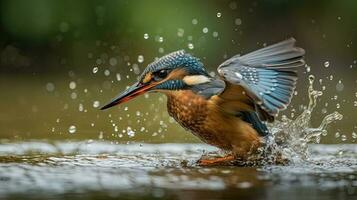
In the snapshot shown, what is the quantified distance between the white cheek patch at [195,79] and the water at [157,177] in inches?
17.8

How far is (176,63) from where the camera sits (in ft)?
17.8

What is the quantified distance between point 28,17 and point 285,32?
10.2ft

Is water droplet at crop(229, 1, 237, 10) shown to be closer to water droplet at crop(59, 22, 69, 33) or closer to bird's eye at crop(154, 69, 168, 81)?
water droplet at crop(59, 22, 69, 33)

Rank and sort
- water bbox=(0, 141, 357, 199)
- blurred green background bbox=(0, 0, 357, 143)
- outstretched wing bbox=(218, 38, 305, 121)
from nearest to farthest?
water bbox=(0, 141, 357, 199) < outstretched wing bbox=(218, 38, 305, 121) < blurred green background bbox=(0, 0, 357, 143)

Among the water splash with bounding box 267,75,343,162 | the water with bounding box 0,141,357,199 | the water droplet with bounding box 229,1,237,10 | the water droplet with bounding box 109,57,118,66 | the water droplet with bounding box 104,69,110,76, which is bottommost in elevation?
the water with bounding box 0,141,357,199

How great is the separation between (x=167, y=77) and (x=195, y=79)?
16 centimetres

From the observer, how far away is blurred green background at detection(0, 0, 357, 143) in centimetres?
1085

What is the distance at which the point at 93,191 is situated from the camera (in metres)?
4.43

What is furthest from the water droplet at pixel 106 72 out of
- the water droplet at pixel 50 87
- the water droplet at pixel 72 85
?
the water droplet at pixel 50 87

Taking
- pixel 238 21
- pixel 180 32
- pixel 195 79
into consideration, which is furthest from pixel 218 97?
pixel 238 21

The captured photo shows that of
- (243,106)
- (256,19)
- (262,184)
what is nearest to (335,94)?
(256,19)

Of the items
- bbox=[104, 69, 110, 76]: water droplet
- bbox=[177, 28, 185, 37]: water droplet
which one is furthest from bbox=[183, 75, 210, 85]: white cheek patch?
bbox=[104, 69, 110, 76]: water droplet

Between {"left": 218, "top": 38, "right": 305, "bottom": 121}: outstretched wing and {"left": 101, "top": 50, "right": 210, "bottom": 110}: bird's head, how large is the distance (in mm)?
186

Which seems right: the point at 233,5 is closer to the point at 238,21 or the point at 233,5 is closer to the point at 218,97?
the point at 238,21
